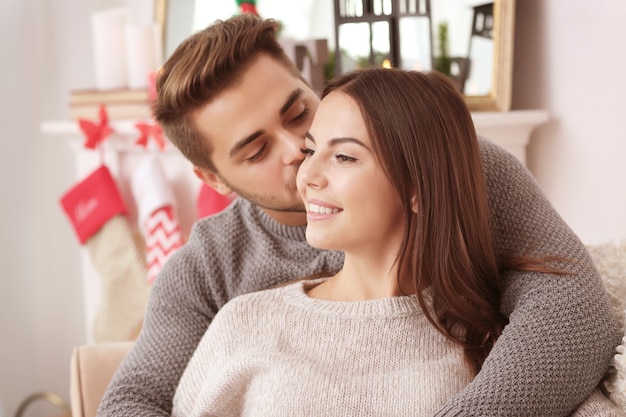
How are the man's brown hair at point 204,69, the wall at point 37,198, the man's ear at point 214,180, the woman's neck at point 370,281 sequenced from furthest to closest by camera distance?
the wall at point 37,198 → the man's ear at point 214,180 → the man's brown hair at point 204,69 → the woman's neck at point 370,281

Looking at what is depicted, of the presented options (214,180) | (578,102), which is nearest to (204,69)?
(214,180)

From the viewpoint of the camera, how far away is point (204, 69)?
5.69 ft

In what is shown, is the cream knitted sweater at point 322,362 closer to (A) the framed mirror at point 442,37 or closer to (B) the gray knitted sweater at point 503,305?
(B) the gray knitted sweater at point 503,305

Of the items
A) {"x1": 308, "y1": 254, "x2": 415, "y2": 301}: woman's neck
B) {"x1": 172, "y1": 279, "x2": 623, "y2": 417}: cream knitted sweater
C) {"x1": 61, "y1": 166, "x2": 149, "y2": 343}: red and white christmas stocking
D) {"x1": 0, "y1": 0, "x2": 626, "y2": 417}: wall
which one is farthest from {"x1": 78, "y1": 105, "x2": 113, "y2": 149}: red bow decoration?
{"x1": 308, "y1": 254, "x2": 415, "y2": 301}: woman's neck

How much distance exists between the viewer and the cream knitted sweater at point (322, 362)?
4.56ft

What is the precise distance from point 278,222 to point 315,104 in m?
0.24

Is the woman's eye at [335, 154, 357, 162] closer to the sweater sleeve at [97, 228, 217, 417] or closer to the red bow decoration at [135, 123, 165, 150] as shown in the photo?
the sweater sleeve at [97, 228, 217, 417]

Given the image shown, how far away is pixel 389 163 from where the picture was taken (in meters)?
1.39

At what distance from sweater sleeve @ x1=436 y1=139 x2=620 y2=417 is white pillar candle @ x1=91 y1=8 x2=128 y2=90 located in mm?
1940

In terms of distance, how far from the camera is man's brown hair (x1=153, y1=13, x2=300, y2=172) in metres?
1.75

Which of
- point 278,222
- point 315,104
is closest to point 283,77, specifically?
point 315,104

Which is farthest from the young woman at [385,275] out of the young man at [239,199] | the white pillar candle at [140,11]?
the white pillar candle at [140,11]

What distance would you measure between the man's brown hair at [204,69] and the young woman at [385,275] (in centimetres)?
30

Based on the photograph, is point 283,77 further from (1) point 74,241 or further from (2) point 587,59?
(1) point 74,241
